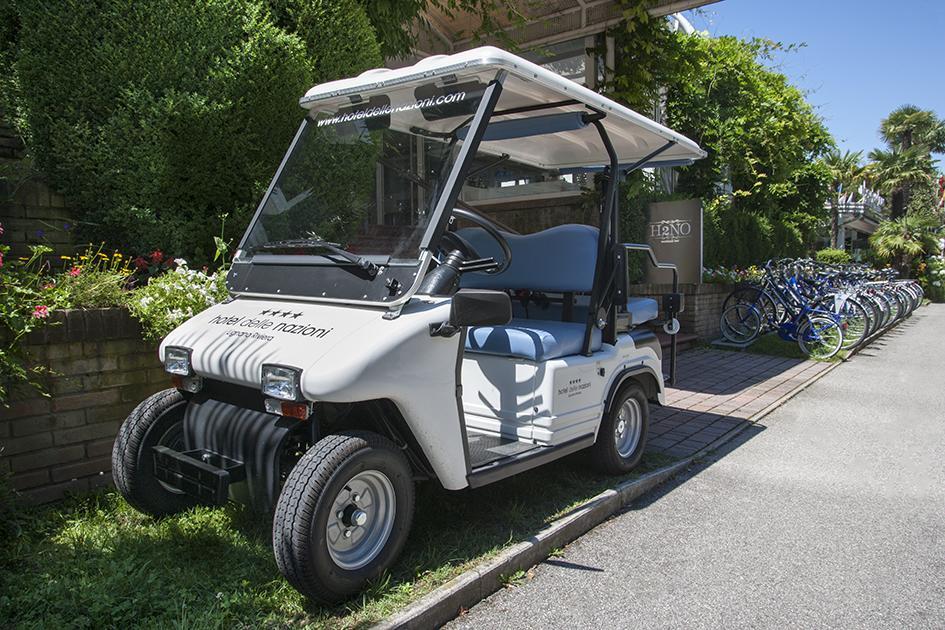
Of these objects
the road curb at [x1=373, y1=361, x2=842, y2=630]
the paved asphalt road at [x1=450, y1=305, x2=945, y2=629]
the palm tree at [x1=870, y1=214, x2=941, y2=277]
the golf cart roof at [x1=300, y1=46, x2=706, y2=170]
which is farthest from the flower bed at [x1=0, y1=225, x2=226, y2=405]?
the palm tree at [x1=870, y1=214, x2=941, y2=277]

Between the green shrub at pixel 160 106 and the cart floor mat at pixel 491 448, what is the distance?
2.41 metres

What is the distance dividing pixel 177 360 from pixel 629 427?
2893 millimetres

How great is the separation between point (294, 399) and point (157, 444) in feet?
3.53

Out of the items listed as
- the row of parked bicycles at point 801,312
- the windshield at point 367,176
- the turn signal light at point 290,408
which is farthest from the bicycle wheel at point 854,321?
the turn signal light at point 290,408

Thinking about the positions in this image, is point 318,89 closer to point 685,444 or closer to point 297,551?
point 297,551

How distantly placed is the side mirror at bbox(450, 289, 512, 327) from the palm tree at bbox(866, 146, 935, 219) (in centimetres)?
3743

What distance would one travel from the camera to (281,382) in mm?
2600

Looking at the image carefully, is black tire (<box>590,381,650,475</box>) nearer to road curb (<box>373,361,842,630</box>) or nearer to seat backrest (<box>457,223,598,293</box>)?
road curb (<box>373,361,842,630</box>)

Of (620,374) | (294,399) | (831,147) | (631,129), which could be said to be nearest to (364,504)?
(294,399)

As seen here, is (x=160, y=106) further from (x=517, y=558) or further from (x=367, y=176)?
(x=517, y=558)

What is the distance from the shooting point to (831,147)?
16.6 m

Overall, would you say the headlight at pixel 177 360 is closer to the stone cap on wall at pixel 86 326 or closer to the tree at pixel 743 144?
the stone cap on wall at pixel 86 326

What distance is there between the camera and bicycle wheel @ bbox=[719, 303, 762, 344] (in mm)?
9991

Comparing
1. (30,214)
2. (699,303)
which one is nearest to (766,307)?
(699,303)
